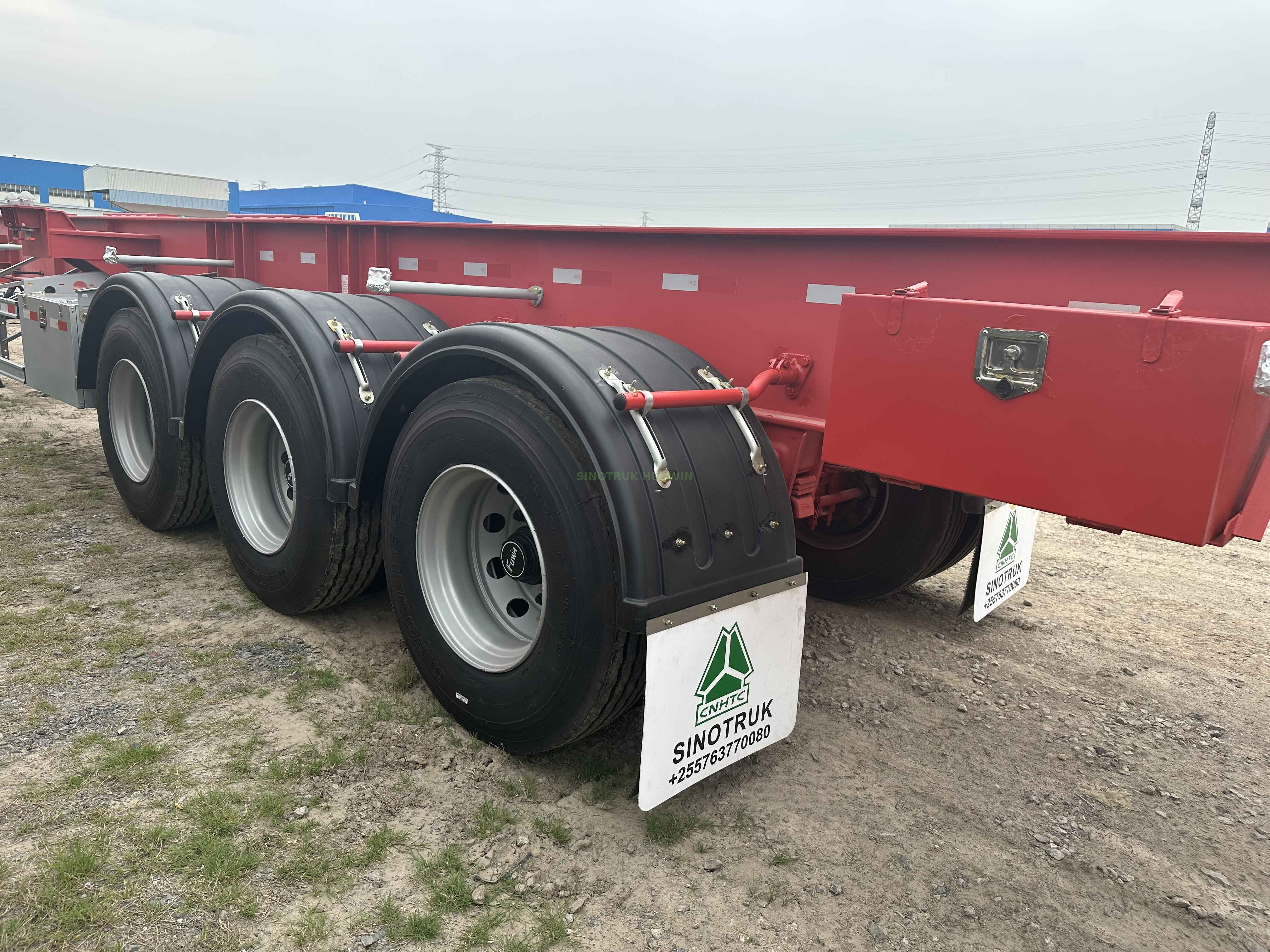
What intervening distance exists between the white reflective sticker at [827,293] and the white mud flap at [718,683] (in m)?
0.77

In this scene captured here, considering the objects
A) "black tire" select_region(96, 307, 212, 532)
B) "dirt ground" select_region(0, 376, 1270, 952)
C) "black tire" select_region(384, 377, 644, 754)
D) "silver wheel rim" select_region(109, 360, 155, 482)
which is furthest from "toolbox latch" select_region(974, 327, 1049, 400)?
"silver wheel rim" select_region(109, 360, 155, 482)

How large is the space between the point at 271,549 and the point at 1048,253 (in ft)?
9.64

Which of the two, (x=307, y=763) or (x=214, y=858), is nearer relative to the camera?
(x=214, y=858)

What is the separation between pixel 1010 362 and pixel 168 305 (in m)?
3.81

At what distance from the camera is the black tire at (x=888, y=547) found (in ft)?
11.6

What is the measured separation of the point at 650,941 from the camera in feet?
6.52

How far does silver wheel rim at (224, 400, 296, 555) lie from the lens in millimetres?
3639

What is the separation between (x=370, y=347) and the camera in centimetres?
321

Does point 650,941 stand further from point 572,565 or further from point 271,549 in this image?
point 271,549

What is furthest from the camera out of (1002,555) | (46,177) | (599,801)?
(46,177)

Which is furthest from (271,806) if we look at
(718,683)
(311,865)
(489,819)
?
(718,683)

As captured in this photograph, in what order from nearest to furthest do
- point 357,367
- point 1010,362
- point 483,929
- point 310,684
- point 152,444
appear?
point 1010,362 → point 483,929 → point 310,684 → point 357,367 → point 152,444

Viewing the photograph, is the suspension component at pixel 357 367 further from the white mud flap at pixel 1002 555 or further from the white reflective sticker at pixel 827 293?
the white mud flap at pixel 1002 555

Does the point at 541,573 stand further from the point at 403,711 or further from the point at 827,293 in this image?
the point at 827,293
